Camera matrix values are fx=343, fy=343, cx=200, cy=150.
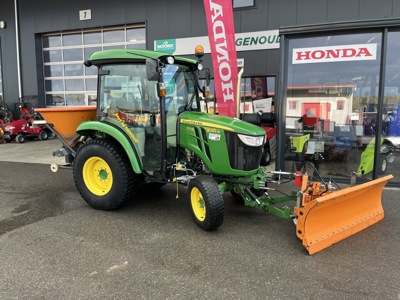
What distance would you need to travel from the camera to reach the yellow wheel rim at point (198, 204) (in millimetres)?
3951

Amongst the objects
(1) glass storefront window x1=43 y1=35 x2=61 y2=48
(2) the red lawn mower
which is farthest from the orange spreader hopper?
(1) glass storefront window x1=43 y1=35 x2=61 y2=48

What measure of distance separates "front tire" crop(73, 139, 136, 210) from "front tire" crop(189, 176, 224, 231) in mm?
975

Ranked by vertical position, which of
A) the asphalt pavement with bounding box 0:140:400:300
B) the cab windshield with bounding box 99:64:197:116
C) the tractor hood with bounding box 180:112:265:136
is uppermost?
the cab windshield with bounding box 99:64:197:116

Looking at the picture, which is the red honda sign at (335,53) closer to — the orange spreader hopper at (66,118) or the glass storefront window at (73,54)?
the orange spreader hopper at (66,118)

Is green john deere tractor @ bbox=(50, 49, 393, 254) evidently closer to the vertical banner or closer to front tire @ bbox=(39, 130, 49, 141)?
the vertical banner

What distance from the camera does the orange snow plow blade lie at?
3303 mm

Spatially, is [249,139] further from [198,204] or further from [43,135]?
[43,135]

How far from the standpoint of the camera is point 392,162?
6.29 m

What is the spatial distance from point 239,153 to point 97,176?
82.0 inches

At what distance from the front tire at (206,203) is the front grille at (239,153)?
381 mm

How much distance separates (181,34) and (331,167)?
19.8 ft

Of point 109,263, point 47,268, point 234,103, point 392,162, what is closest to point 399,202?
point 392,162

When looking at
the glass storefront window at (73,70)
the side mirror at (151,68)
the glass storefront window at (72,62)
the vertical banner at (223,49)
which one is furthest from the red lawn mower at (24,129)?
the side mirror at (151,68)

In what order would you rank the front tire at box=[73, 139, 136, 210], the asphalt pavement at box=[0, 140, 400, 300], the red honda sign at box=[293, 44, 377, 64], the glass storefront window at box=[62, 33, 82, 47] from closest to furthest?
the asphalt pavement at box=[0, 140, 400, 300] < the front tire at box=[73, 139, 136, 210] < the red honda sign at box=[293, 44, 377, 64] < the glass storefront window at box=[62, 33, 82, 47]
